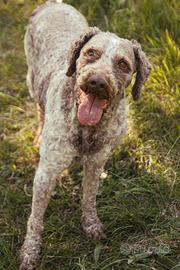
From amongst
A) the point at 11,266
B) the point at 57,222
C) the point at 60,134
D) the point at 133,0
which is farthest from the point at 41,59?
the point at 133,0

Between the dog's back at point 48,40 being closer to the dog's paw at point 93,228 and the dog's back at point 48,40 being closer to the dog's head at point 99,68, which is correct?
the dog's head at point 99,68

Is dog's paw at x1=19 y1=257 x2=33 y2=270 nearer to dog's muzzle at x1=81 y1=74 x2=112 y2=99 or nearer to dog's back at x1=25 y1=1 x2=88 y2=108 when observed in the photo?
dog's back at x1=25 y1=1 x2=88 y2=108

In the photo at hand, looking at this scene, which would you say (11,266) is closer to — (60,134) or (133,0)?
(60,134)

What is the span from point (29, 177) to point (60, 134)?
126cm

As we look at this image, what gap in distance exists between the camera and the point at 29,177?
4.74 m

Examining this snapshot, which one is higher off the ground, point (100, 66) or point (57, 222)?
point (100, 66)

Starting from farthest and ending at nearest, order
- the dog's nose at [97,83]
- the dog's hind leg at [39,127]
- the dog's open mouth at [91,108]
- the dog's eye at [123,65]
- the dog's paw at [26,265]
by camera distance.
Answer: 1. the dog's hind leg at [39,127]
2. the dog's paw at [26,265]
3. the dog's eye at [123,65]
4. the dog's open mouth at [91,108]
5. the dog's nose at [97,83]

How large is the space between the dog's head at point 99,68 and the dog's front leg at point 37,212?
56cm

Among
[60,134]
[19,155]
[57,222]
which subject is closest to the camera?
[60,134]

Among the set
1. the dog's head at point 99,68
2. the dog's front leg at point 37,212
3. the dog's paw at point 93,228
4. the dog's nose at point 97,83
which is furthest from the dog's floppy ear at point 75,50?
the dog's paw at point 93,228

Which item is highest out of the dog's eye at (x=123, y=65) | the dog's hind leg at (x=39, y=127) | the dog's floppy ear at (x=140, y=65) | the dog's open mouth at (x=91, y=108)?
the dog's eye at (x=123, y=65)

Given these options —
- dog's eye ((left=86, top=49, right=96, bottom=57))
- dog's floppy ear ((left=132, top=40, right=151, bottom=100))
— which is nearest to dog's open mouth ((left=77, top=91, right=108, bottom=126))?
dog's eye ((left=86, top=49, right=96, bottom=57))

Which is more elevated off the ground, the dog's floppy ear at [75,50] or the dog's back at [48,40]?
the dog's floppy ear at [75,50]

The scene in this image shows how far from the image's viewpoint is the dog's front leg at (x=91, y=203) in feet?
12.9
